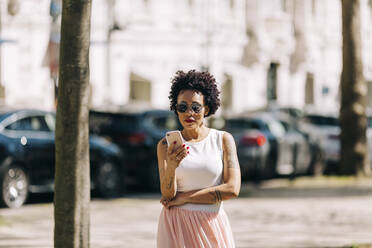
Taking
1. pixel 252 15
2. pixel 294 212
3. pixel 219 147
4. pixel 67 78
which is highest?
pixel 252 15

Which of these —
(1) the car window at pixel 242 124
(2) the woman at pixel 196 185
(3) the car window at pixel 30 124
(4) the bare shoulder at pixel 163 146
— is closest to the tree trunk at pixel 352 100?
(1) the car window at pixel 242 124

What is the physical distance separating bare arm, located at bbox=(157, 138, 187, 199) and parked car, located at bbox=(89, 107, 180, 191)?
1246cm

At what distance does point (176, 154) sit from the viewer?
559 centimetres

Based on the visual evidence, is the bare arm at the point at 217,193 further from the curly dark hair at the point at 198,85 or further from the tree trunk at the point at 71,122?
the tree trunk at the point at 71,122

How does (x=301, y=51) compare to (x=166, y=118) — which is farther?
(x=301, y=51)

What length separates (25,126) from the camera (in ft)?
51.2

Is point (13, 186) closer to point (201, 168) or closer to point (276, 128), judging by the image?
point (276, 128)

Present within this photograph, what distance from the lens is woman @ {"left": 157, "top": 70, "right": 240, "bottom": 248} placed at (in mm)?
5695

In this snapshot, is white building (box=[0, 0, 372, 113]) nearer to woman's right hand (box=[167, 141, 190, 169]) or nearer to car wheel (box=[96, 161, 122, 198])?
car wheel (box=[96, 161, 122, 198])

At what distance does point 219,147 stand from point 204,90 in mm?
351

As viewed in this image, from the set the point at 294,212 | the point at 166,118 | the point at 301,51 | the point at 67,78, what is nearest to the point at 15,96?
the point at 166,118

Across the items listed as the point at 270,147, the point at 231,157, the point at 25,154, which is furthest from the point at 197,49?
the point at 231,157

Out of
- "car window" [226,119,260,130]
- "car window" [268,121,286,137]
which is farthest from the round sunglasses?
"car window" [268,121,286,137]

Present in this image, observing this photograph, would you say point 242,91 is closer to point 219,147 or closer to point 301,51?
point 301,51
